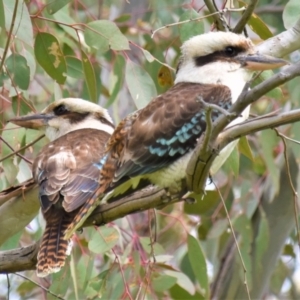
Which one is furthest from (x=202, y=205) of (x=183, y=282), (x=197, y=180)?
(x=197, y=180)

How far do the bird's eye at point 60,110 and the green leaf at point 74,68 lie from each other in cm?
19

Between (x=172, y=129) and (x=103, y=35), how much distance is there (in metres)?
0.38

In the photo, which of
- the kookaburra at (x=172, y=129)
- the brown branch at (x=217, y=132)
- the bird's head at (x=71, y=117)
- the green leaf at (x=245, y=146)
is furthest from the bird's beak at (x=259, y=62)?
the bird's head at (x=71, y=117)

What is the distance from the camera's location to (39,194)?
257 centimetres

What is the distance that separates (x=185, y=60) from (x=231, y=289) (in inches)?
52.8

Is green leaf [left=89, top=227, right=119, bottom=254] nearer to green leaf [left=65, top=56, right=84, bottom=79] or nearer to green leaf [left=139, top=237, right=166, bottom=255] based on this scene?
green leaf [left=139, top=237, right=166, bottom=255]

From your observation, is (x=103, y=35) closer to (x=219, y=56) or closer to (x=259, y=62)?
(x=219, y=56)

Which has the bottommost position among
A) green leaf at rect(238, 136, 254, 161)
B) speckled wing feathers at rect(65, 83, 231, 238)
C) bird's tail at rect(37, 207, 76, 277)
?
bird's tail at rect(37, 207, 76, 277)

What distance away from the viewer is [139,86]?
2.70m

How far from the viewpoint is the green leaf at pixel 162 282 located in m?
2.67

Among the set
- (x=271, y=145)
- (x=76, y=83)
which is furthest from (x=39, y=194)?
(x=76, y=83)

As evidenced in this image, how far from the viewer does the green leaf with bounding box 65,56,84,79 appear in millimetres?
2950

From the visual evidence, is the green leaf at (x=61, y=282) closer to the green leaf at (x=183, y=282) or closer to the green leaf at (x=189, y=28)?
the green leaf at (x=183, y=282)

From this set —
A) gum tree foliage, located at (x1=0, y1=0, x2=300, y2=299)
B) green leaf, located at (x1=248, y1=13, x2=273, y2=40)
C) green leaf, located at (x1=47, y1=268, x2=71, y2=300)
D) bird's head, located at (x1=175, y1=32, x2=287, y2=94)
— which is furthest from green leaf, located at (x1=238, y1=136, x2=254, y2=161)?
green leaf, located at (x1=47, y1=268, x2=71, y2=300)
